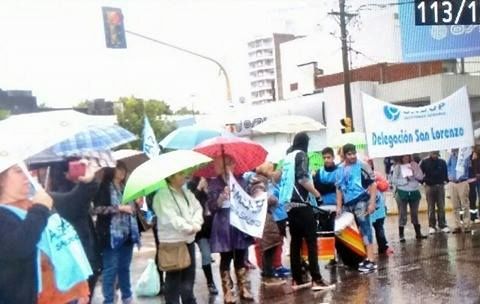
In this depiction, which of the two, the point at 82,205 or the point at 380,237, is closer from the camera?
the point at 82,205

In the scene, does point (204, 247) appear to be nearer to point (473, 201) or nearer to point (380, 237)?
point (380, 237)

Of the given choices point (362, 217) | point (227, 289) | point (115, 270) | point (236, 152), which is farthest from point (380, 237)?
point (115, 270)

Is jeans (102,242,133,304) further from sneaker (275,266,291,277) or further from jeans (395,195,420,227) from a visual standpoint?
jeans (395,195,420,227)

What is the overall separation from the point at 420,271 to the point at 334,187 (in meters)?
1.55

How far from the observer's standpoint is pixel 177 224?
564 cm

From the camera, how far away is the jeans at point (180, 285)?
228 inches

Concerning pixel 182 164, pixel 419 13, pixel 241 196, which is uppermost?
pixel 419 13

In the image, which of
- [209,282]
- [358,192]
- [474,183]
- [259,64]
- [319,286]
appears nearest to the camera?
[319,286]

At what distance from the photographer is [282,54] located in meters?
62.0

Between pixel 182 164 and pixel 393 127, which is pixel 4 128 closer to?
pixel 182 164

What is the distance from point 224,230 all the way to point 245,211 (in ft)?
1.03

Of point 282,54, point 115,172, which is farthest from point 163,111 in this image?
point 115,172

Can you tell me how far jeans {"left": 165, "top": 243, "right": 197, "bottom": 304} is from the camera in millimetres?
5785

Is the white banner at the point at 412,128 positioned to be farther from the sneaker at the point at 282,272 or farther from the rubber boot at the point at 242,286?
the rubber boot at the point at 242,286
